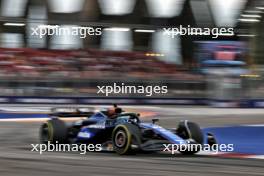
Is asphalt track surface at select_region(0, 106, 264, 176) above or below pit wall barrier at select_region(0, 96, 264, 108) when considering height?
below

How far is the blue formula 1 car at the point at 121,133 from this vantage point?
8086 millimetres

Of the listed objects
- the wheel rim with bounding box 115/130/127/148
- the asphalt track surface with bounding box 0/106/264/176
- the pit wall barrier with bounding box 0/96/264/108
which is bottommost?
the asphalt track surface with bounding box 0/106/264/176

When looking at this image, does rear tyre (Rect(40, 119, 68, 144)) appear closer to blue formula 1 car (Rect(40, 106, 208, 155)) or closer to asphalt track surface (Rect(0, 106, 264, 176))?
blue formula 1 car (Rect(40, 106, 208, 155))

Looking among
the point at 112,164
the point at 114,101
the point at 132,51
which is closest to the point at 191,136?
the point at 112,164

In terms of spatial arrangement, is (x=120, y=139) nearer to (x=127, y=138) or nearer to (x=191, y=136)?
(x=127, y=138)

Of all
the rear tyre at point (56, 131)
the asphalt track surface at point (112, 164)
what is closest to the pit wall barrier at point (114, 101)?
the asphalt track surface at point (112, 164)

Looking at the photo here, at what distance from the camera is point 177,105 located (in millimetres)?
21859

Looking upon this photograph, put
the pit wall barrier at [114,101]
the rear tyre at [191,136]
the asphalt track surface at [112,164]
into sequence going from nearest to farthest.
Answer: the asphalt track surface at [112,164]
the rear tyre at [191,136]
the pit wall barrier at [114,101]

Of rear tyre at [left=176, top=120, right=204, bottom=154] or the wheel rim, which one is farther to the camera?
rear tyre at [left=176, top=120, right=204, bottom=154]

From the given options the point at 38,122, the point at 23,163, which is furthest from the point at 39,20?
the point at 23,163

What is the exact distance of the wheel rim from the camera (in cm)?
811

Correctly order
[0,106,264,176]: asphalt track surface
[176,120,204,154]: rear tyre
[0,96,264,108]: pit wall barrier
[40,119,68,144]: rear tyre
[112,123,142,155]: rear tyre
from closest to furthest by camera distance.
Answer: [0,106,264,176]: asphalt track surface < [112,123,142,155]: rear tyre < [176,120,204,154]: rear tyre < [40,119,68,144]: rear tyre < [0,96,264,108]: pit wall barrier

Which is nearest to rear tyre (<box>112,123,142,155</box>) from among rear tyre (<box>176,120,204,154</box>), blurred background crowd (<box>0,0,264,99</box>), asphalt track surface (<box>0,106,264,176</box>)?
asphalt track surface (<box>0,106,264,176</box>)

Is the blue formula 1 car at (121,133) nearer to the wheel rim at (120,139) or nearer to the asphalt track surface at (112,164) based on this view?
the wheel rim at (120,139)
